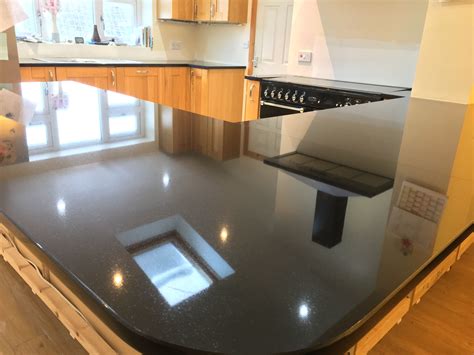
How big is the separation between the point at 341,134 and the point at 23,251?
1.03 metres

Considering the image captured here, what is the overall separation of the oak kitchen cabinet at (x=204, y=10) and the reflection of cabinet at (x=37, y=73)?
1.72 metres

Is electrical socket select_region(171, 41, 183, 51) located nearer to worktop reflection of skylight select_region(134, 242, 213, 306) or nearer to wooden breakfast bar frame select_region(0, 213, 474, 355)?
wooden breakfast bar frame select_region(0, 213, 474, 355)

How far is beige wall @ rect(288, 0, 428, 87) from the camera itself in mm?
3082

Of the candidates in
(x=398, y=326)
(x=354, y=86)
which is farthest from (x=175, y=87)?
(x=398, y=326)

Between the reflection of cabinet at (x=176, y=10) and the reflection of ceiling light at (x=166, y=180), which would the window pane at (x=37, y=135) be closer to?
the reflection of ceiling light at (x=166, y=180)

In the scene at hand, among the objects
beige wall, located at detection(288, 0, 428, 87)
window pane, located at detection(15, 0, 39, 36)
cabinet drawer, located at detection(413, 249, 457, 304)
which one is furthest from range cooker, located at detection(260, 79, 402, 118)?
window pane, located at detection(15, 0, 39, 36)

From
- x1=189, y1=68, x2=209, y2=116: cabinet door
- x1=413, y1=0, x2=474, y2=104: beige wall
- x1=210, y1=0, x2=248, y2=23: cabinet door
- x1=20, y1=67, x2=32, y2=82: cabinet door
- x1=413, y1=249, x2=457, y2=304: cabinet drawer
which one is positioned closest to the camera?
x1=413, y1=249, x2=457, y2=304: cabinet drawer

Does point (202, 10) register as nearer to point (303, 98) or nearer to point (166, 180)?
point (303, 98)

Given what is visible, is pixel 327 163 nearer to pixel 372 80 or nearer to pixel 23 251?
pixel 23 251

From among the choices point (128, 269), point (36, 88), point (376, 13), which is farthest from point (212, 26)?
point (128, 269)

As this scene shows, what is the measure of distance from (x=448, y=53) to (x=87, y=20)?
403cm

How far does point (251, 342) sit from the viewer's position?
0.40m

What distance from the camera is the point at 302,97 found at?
3000 mm

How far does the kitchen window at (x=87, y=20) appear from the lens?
4266 mm
